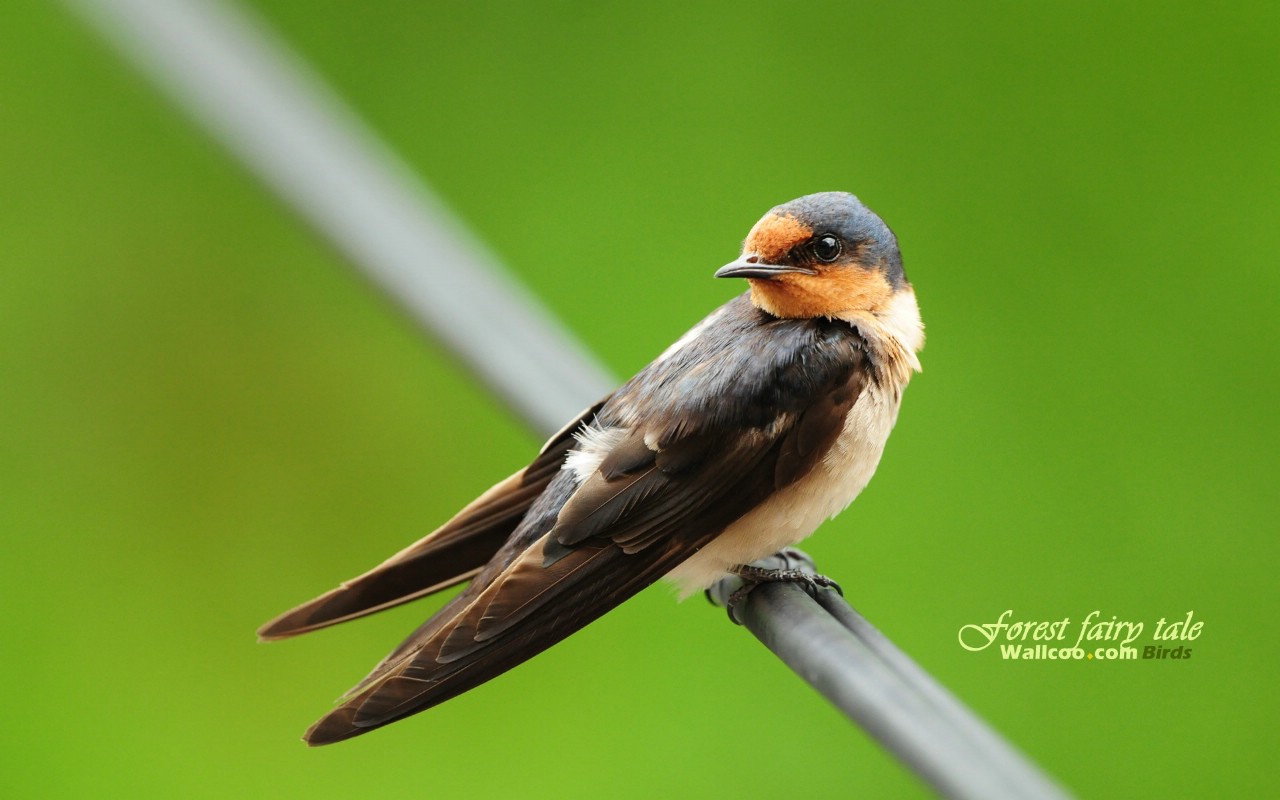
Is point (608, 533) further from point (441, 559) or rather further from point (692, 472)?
point (441, 559)

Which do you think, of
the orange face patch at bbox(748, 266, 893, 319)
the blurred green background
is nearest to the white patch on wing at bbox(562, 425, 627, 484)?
the orange face patch at bbox(748, 266, 893, 319)

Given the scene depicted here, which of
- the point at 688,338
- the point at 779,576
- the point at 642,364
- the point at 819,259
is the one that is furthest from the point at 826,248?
the point at 642,364

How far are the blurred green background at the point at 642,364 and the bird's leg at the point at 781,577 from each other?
652 millimetres

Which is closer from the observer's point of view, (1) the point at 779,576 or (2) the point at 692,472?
(1) the point at 779,576

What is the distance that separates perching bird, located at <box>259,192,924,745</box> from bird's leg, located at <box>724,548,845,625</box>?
4cm

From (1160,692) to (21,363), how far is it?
6.89 feet

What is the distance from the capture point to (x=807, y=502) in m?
1.52

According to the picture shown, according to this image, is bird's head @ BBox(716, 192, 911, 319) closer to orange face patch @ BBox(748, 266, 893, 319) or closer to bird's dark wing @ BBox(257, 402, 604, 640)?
orange face patch @ BBox(748, 266, 893, 319)

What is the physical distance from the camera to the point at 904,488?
2527mm

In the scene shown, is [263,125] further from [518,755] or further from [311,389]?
[311,389]

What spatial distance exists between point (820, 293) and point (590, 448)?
0.92ft

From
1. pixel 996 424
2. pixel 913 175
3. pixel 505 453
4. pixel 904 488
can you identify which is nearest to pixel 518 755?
pixel 505 453

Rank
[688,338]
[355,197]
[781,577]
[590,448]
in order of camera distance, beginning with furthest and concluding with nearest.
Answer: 1. [688,338]
2. [590,448]
3. [355,197]
4. [781,577]

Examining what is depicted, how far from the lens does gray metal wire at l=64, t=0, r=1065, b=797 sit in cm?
95
